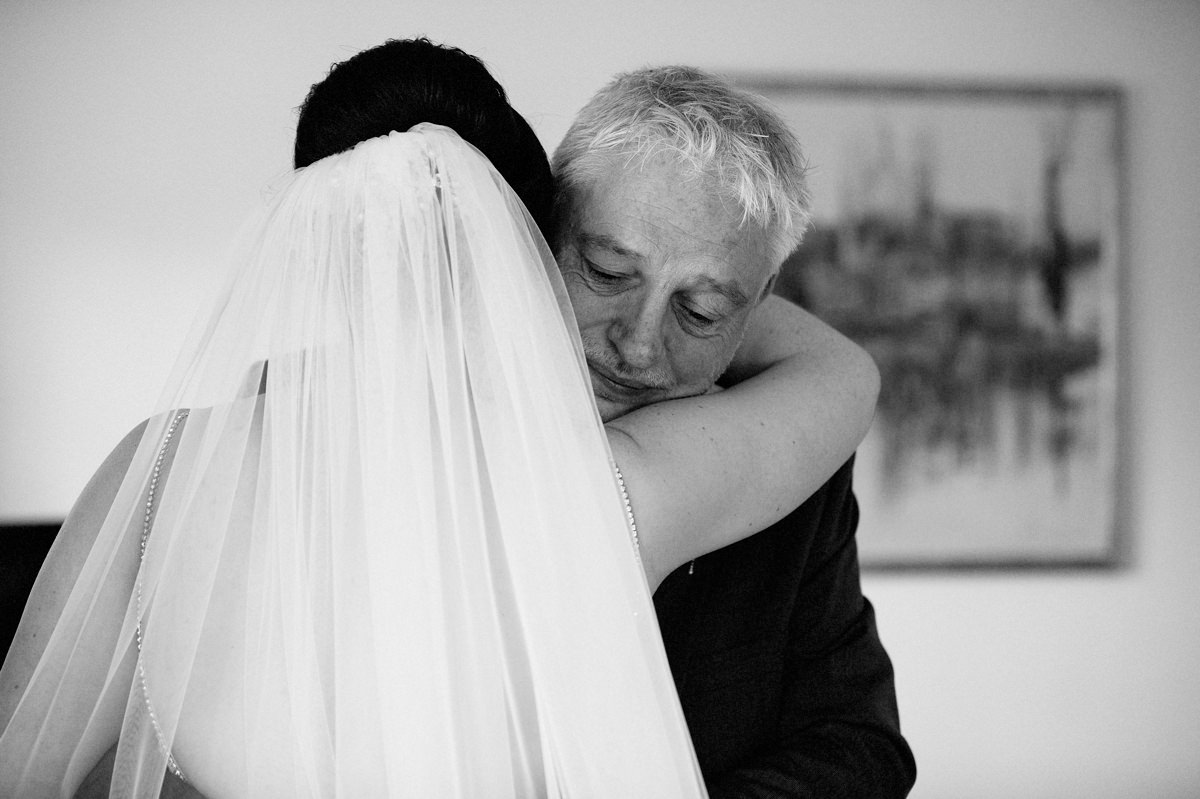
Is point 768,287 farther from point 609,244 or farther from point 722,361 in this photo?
point 609,244

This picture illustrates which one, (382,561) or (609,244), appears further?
(609,244)

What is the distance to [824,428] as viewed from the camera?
4.36 ft

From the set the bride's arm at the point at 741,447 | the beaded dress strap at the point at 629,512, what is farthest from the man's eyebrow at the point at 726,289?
the beaded dress strap at the point at 629,512

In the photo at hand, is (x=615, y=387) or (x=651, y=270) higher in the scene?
(x=651, y=270)

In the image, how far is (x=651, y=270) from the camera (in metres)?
1.36

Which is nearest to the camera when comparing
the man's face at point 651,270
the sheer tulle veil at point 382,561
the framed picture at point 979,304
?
the sheer tulle veil at point 382,561

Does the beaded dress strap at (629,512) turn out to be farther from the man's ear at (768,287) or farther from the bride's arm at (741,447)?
the man's ear at (768,287)

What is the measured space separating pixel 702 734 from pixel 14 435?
9.92 ft

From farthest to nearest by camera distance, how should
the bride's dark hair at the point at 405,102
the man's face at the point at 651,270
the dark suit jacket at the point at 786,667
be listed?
the dark suit jacket at the point at 786,667 → the man's face at the point at 651,270 → the bride's dark hair at the point at 405,102

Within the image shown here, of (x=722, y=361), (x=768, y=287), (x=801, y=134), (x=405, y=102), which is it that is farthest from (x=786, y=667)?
(x=801, y=134)

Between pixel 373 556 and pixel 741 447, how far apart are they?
45 centimetres

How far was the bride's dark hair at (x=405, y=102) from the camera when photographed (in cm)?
101

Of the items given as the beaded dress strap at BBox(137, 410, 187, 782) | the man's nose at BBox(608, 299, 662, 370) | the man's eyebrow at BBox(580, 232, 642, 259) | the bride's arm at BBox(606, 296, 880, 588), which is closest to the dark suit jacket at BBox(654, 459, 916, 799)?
the bride's arm at BBox(606, 296, 880, 588)

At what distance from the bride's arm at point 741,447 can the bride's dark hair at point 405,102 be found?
338 millimetres
